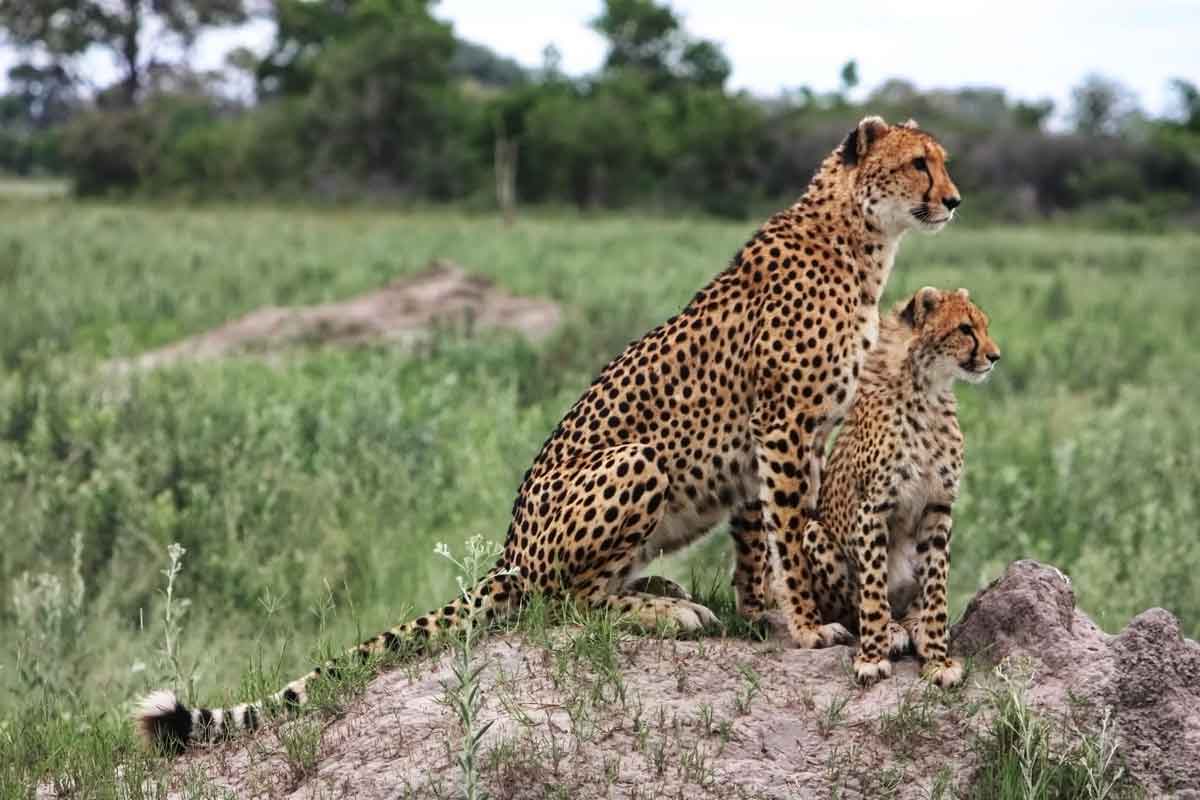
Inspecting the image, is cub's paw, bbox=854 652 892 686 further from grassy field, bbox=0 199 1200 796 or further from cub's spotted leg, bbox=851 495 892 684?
grassy field, bbox=0 199 1200 796

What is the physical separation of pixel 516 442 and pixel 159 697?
4981mm

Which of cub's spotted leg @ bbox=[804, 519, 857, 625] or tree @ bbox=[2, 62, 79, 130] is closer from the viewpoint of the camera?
cub's spotted leg @ bbox=[804, 519, 857, 625]

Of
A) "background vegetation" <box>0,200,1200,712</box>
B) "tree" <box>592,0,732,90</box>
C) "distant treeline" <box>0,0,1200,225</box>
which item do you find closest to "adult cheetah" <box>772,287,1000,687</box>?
"background vegetation" <box>0,200,1200,712</box>

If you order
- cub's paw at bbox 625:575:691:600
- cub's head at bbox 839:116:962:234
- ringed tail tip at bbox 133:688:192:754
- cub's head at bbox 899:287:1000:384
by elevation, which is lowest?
ringed tail tip at bbox 133:688:192:754

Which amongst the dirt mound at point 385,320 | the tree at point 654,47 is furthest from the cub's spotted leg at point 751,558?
the tree at point 654,47

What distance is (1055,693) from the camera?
3.60 metres

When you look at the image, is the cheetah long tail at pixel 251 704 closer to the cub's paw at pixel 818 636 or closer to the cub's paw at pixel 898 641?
the cub's paw at pixel 818 636

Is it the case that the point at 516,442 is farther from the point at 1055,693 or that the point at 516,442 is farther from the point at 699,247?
the point at 699,247

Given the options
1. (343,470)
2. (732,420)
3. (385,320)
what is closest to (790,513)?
(732,420)

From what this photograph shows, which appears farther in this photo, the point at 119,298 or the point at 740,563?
the point at 119,298

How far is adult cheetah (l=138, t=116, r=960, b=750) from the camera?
397 cm

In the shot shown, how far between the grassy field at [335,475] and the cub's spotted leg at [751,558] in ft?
2.91

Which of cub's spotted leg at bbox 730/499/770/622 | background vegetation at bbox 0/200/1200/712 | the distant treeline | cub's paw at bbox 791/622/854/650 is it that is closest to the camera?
cub's paw at bbox 791/622/854/650

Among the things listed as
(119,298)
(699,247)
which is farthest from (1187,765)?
(699,247)
